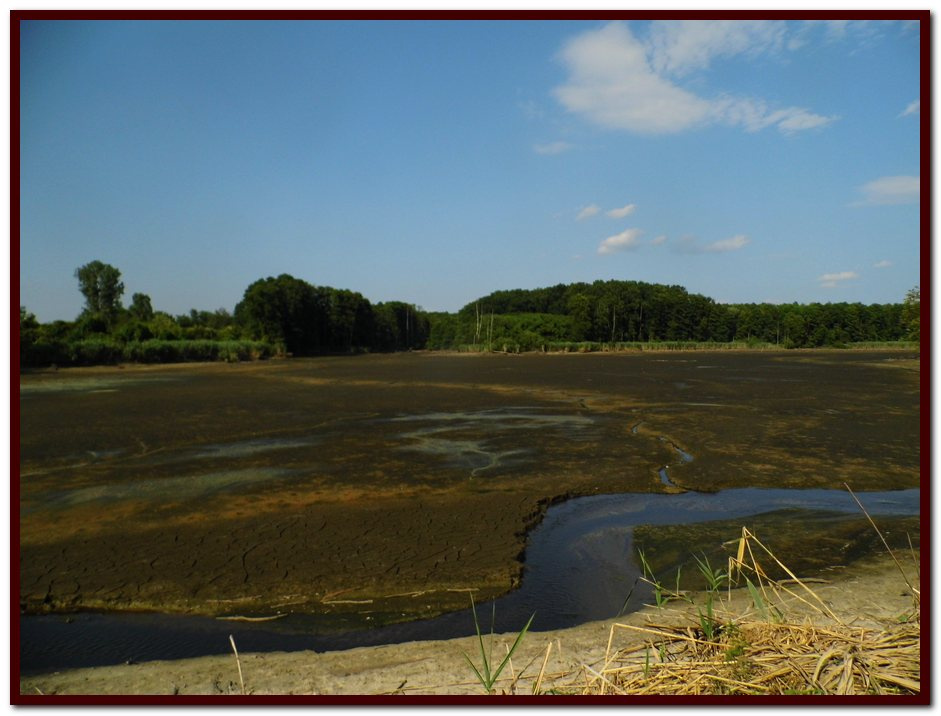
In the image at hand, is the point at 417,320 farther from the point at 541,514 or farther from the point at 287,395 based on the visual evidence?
the point at 541,514

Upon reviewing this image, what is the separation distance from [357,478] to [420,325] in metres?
124

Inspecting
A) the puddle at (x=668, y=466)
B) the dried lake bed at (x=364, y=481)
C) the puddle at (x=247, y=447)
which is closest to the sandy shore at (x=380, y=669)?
the dried lake bed at (x=364, y=481)

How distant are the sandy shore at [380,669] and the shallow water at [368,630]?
261 mm

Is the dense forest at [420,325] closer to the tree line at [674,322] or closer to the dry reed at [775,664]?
the tree line at [674,322]

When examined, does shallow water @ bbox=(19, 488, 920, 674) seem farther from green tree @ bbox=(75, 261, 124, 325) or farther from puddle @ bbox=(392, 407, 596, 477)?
green tree @ bbox=(75, 261, 124, 325)

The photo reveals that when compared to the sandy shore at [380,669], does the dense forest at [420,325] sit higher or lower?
higher

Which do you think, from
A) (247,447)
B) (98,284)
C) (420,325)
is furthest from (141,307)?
(247,447)

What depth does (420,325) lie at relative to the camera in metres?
133

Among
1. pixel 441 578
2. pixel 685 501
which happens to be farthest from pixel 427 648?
pixel 685 501

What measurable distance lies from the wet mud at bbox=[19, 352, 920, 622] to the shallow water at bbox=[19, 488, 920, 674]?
8.6 inches

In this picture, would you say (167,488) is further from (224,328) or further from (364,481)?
(224,328)

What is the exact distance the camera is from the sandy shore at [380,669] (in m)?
Answer: 3.57

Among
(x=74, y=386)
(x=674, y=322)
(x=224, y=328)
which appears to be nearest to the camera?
(x=74, y=386)

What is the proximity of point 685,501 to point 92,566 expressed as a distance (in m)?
7.37
